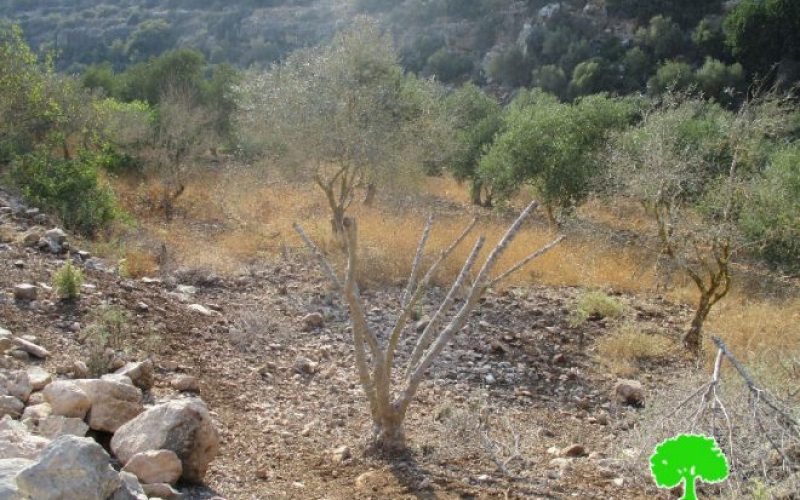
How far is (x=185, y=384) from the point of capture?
4949 millimetres

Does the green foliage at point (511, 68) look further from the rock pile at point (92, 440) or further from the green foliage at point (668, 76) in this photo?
the rock pile at point (92, 440)

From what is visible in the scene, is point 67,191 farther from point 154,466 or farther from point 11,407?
point 154,466

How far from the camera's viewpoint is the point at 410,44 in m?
40.8

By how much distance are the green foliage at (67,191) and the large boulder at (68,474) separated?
7773mm

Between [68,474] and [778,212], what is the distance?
10047 millimetres

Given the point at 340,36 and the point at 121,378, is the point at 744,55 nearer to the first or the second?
the point at 340,36

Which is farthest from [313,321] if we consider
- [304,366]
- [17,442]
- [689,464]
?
[689,464]

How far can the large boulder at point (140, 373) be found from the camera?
4.59 metres

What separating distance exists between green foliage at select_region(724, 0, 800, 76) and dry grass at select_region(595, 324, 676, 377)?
81.6ft

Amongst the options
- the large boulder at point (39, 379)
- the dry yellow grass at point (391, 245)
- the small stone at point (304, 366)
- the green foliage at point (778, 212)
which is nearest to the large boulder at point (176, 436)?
the large boulder at point (39, 379)

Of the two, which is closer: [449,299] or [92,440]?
[92,440]

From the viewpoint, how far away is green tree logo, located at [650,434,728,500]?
92 cm

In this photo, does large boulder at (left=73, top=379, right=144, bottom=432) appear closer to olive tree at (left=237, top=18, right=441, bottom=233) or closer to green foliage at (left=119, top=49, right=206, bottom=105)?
olive tree at (left=237, top=18, right=441, bottom=233)

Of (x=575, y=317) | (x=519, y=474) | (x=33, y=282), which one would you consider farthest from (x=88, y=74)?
(x=519, y=474)
